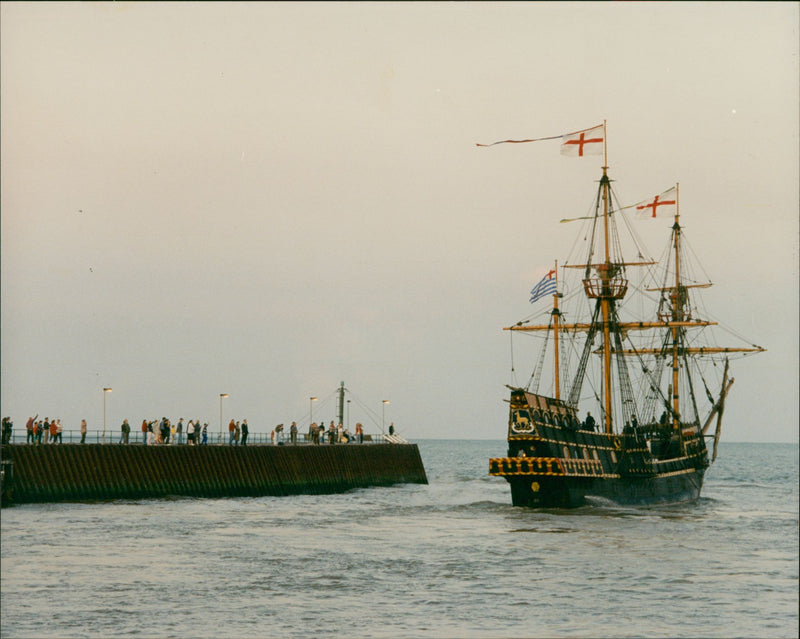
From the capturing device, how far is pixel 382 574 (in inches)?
1332

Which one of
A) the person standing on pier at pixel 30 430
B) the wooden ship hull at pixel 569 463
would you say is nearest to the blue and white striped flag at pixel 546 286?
the wooden ship hull at pixel 569 463

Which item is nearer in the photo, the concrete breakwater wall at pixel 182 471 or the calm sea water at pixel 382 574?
the calm sea water at pixel 382 574

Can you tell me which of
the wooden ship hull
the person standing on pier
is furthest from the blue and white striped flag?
the person standing on pier

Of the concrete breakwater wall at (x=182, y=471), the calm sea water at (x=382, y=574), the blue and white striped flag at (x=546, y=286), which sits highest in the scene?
the blue and white striped flag at (x=546, y=286)

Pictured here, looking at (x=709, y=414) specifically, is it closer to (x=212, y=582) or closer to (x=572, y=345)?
(x=572, y=345)

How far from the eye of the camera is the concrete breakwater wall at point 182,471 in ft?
177

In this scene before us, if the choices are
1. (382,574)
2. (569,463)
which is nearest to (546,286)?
(569,463)

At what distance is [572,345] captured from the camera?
8312 cm

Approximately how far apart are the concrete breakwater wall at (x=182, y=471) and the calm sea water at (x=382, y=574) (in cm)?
232

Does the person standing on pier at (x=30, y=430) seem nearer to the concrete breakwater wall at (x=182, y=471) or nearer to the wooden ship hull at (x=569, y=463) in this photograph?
the concrete breakwater wall at (x=182, y=471)

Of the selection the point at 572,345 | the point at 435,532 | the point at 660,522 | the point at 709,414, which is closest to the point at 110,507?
the point at 435,532

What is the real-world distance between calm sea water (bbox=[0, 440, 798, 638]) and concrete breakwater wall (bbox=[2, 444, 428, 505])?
2316 millimetres

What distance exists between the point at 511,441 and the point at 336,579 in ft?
95.7

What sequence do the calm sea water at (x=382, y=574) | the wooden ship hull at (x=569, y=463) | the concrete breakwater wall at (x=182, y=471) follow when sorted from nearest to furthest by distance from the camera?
the calm sea water at (x=382, y=574)
the concrete breakwater wall at (x=182, y=471)
the wooden ship hull at (x=569, y=463)
